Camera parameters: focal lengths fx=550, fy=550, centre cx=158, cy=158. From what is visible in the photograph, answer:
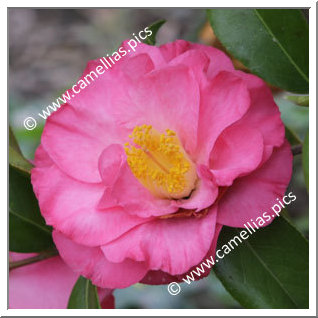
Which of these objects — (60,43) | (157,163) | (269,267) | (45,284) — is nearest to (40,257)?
(45,284)

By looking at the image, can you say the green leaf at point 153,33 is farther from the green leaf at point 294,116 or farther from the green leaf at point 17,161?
the green leaf at point 294,116

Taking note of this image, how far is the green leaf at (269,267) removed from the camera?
84 cm

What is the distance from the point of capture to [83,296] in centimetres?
94

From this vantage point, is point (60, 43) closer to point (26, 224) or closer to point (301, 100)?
point (26, 224)

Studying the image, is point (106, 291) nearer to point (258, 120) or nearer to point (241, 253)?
point (241, 253)

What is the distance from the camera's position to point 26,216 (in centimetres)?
100

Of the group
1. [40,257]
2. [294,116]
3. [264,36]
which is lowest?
[294,116]

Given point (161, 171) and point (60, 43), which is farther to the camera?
point (60, 43)

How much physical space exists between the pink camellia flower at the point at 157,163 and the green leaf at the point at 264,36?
0.25ft

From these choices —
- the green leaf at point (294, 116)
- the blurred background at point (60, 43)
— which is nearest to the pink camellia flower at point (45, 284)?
the green leaf at point (294, 116)

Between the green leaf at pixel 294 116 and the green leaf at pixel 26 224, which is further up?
the green leaf at pixel 26 224

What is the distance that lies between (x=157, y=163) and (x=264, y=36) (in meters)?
0.27

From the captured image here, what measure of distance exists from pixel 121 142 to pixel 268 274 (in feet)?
1.02

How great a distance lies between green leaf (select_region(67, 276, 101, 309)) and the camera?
36.3 inches
